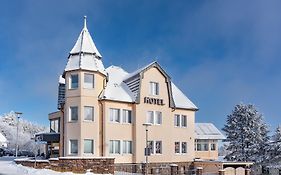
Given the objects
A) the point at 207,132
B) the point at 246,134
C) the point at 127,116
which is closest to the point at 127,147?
the point at 127,116

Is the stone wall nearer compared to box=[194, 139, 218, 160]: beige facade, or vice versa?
the stone wall

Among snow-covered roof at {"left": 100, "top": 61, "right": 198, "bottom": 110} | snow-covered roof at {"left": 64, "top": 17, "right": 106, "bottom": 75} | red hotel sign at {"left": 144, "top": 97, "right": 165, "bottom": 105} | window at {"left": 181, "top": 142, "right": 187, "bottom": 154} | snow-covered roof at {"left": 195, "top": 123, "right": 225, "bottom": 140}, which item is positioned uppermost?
snow-covered roof at {"left": 64, "top": 17, "right": 106, "bottom": 75}

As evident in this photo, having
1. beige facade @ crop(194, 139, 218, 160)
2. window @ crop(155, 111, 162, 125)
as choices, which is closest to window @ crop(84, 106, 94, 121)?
window @ crop(155, 111, 162, 125)

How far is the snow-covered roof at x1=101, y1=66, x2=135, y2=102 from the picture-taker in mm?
38719

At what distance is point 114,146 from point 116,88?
5963 mm

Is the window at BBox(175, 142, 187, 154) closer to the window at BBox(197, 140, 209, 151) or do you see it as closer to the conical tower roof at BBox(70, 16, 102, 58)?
the window at BBox(197, 140, 209, 151)

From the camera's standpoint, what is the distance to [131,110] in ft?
131

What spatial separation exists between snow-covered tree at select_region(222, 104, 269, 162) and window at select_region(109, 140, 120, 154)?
19626mm

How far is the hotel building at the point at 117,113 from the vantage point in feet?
120

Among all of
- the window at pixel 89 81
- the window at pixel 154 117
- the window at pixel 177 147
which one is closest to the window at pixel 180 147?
the window at pixel 177 147

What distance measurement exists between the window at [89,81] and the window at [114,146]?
563cm

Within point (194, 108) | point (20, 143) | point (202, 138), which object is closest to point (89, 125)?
point (194, 108)

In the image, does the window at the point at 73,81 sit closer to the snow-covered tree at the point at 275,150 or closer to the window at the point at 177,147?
the window at the point at 177,147

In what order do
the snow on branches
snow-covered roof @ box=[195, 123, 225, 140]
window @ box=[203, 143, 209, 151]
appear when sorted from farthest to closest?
the snow on branches, snow-covered roof @ box=[195, 123, 225, 140], window @ box=[203, 143, 209, 151]
